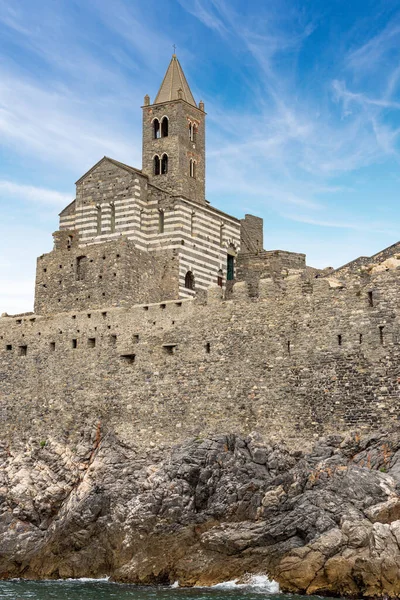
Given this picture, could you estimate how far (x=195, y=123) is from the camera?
53.9m

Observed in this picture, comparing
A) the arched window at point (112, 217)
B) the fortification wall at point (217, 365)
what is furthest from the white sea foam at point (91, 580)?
the arched window at point (112, 217)

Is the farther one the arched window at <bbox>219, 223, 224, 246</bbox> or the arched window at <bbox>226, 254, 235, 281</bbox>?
the arched window at <bbox>226, 254, 235, 281</bbox>

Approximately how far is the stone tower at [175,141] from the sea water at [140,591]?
74.9 ft

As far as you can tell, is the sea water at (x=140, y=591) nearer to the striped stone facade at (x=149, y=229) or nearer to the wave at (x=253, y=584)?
the wave at (x=253, y=584)

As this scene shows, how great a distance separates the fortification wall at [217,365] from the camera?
38031 millimetres

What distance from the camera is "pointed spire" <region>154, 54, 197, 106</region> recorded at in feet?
175

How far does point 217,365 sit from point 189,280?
33.3ft

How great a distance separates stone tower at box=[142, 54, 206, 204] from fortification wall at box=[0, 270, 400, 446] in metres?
10.4

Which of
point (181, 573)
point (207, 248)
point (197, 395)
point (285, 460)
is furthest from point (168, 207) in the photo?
point (181, 573)

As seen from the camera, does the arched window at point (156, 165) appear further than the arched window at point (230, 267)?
No

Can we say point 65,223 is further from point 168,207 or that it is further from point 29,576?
point 29,576

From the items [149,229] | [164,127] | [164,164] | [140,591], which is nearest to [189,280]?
[149,229]

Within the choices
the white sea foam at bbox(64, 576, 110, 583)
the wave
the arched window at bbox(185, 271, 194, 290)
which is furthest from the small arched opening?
the wave

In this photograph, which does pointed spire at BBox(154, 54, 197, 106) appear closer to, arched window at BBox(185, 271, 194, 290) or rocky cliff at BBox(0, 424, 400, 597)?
arched window at BBox(185, 271, 194, 290)
